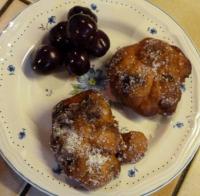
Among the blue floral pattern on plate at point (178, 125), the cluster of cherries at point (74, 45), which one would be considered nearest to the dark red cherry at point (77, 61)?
the cluster of cherries at point (74, 45)

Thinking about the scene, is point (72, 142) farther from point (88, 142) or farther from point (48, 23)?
point (48, 23)

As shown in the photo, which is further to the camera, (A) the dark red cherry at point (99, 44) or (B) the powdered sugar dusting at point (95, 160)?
(A) the dark red cherry at point (99, 44)

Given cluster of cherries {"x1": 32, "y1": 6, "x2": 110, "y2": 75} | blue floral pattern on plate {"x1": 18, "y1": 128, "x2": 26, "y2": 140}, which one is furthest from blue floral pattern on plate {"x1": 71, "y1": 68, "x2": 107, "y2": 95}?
blue floral pattern on plate {"x1": 18, "y1": 128, "x2": 26, "y2": 140}

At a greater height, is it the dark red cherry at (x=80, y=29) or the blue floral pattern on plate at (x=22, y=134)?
the dark red cherry at (x=80, y=29)

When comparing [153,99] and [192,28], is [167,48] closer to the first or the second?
[153,99]

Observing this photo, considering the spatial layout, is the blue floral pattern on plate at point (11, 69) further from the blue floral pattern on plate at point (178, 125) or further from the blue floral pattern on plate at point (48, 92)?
the blue floral pattern on plate at point (178, 125)

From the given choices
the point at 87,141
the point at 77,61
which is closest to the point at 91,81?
the point at 77,61

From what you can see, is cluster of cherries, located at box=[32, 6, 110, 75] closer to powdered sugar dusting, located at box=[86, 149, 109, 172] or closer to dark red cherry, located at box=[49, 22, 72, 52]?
dark red cherry, located at box=[49, 22, 72, 52]
